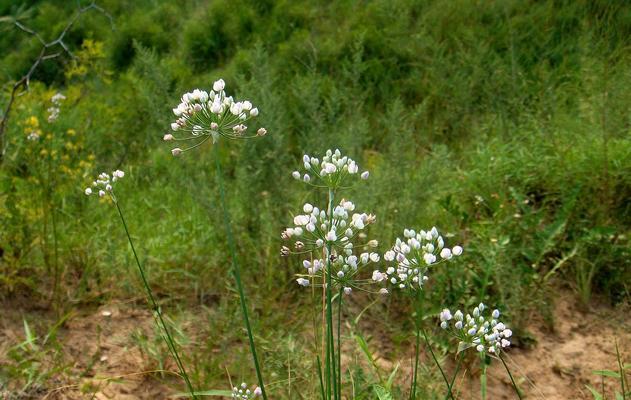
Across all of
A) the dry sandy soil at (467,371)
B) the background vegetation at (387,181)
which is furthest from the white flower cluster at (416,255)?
the dry sandy soil at (467,371)

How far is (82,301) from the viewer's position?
3.15 m

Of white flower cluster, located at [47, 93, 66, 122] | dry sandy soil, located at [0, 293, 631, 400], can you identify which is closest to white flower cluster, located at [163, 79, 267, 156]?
dry sandy soil, located at [0, 293, 631, 400]

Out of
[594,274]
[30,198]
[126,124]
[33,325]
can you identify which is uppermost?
[126,124]

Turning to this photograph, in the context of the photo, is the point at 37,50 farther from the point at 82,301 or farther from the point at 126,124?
the point at 82,301

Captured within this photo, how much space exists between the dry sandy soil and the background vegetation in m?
0.10

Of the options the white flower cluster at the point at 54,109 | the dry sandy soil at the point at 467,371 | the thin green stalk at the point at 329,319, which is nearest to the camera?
the thin green stalk at the point at 329,319

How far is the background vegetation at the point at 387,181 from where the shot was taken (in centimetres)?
310

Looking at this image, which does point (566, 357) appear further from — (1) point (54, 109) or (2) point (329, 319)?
(1) point (54, 109)

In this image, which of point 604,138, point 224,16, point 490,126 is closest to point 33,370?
point 604,138

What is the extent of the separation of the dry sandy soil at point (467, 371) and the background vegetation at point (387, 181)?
99mm

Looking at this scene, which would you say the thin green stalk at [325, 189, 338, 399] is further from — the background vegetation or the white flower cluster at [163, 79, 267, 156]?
the background vegetation

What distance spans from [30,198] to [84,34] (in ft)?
12.4

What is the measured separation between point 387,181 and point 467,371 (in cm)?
106

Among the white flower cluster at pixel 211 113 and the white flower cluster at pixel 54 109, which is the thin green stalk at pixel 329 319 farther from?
the white flower cluster at pixel 54 109
